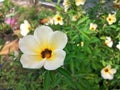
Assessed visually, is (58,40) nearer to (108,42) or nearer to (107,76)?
(107,76)

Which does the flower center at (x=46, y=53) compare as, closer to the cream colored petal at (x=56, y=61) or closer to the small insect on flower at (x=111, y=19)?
the cream colored petal at (x=56, y=61)

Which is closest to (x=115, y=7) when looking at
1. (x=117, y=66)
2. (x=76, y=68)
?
(x=117, y=66)

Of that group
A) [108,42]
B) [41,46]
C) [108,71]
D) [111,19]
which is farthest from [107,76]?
[41,46]

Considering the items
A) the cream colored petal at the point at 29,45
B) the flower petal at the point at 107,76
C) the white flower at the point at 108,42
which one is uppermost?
the cream colored petal at the point at 29,45

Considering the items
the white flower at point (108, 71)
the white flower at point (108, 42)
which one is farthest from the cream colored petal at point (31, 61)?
the white flower at point (108, 42)

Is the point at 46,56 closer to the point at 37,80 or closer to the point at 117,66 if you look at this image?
the point at 37,80

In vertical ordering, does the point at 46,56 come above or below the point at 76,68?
above
